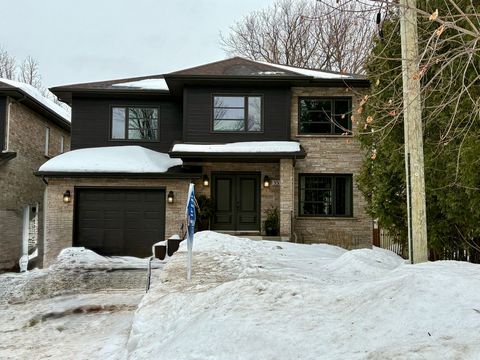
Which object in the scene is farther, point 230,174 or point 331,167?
point 230,174

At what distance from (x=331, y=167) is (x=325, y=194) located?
3.22ft

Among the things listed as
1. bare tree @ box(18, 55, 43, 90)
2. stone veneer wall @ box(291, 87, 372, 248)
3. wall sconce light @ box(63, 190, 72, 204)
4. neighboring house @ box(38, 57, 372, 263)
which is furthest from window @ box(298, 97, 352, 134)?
bare tree @ box(18, 55, 43, 90)

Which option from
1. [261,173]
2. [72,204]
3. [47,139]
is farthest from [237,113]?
[47,139]

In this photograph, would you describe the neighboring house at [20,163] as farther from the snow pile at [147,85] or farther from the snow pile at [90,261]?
the snow pile at [147,85]

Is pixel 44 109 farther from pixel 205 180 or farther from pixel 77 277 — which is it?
pixel 77 277

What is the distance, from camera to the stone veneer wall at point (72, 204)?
1444cm

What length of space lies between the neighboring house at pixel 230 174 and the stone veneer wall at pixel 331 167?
0.11 ft

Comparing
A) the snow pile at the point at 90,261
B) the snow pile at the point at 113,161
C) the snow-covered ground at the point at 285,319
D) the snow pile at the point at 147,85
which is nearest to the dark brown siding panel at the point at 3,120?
the snow pile at the point at 113,161

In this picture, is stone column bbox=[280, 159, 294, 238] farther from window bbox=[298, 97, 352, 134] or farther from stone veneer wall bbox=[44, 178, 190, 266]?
stone veneer wall bbox=[44, 178, 190, 266]

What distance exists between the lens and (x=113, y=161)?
1477 cm

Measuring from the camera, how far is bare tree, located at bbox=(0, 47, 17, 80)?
108 feet

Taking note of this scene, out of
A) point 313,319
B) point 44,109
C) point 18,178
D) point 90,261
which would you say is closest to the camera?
point 313,319

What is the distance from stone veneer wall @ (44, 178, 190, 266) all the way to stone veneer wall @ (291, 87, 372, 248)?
4.07 meters

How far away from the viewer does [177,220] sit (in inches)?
572
